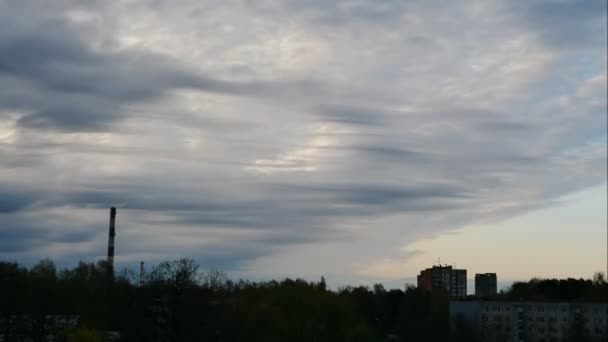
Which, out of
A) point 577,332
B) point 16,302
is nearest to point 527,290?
point 577,332

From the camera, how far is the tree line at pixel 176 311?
3263 inches

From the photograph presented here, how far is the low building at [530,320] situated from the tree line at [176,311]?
4.56m

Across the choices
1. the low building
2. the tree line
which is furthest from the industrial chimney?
the low building

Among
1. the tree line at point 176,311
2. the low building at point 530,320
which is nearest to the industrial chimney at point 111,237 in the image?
the tree line at point 176,311

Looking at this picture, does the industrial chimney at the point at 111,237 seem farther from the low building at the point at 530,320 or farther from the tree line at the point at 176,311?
the low building at the point at 530,320

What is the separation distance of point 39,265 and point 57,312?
155 ft

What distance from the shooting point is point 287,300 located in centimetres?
10412

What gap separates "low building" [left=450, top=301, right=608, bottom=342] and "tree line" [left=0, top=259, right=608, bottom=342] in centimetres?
456

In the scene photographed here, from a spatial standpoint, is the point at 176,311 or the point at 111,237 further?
the point at 111,237

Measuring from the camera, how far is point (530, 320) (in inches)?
4793

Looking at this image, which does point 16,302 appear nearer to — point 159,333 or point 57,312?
point 57,312

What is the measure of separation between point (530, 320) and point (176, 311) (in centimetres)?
5913

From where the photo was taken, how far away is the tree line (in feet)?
272

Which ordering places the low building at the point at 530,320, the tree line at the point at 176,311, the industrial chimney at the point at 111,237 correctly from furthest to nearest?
1. the industrial chimney at the point at 111,237
2. the low building at the point at 530,320
3. the tree line at the point at 176,311
